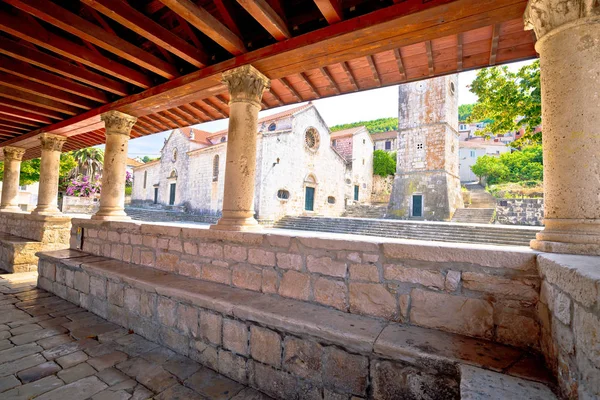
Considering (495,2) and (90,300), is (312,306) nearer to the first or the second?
(495,2)

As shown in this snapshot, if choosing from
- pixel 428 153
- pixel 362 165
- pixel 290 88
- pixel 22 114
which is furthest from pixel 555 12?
pixel 362 165

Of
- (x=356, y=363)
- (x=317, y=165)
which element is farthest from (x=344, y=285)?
(x=317, y=165)

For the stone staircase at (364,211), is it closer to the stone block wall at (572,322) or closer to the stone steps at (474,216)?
the stone steps at (474,216)

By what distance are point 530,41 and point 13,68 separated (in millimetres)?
6539

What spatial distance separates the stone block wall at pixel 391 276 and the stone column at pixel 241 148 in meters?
0.34

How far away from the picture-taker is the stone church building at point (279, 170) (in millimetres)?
17406

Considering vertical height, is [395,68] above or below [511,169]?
below

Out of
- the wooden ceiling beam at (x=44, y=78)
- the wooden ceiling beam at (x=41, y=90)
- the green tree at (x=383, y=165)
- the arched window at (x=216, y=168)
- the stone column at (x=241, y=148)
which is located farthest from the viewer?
the green tree at (x=383, y=165)

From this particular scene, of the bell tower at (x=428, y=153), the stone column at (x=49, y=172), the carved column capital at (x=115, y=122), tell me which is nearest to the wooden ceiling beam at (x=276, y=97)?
the carved column capital at (x=115, y=122)

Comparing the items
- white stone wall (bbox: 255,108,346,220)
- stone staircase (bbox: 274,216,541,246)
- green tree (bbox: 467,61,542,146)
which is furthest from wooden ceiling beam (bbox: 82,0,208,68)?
white stone wall (bbox: 255,108,346,220)

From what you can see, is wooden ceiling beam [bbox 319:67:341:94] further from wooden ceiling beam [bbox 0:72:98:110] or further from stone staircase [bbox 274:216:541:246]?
stone staircase [bbox 274:216:541:246]

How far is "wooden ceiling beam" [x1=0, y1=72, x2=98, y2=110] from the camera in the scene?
14.0 ft

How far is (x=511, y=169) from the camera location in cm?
3053

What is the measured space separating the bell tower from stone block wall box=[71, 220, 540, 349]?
59.6 feet
